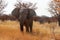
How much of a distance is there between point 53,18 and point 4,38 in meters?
23.2

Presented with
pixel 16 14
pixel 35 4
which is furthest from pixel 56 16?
pixel 16 14

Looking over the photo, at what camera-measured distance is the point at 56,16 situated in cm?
3366

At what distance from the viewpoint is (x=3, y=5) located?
35969mm

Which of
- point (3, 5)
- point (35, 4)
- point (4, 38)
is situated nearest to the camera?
point (4, 38)

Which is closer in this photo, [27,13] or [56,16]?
[27,13]

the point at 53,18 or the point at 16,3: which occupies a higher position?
the point at 16,3

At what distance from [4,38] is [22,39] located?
0.94 meters

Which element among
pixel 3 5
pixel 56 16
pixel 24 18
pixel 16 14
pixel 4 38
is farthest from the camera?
pixel 3 5

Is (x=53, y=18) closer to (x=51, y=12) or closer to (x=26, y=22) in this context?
(x=51, y=12)

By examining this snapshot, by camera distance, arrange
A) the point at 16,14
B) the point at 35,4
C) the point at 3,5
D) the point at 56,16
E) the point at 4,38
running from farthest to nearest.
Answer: the point at 35,4
the point at 3,5
the point at 56,16
the point at 16,14
the point at 4,38

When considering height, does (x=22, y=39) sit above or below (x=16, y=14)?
below

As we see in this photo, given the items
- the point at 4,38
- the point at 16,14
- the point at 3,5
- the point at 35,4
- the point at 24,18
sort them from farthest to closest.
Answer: the point at 35,4 → the point at 3,5 → the point at 16,14 → the point at 24,18 → the point at 4,38

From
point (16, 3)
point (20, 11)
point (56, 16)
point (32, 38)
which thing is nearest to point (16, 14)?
point (20, 11)

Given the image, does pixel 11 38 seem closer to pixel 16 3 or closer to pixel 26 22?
pixel 26 22
